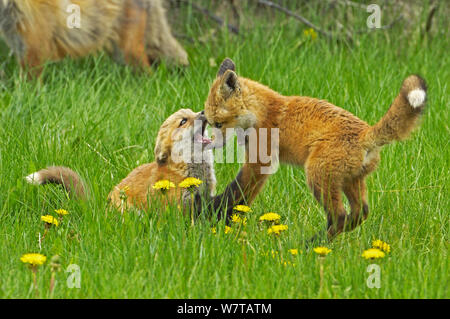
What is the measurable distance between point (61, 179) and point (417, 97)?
7.01ft

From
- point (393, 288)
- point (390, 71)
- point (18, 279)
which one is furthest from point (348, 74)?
point (18, 279)

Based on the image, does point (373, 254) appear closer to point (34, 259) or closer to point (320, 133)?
point (320, 133)

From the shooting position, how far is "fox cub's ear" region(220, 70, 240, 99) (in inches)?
143

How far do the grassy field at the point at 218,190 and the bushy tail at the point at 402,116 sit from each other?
0.57 metres

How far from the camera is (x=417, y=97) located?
3.24 metres

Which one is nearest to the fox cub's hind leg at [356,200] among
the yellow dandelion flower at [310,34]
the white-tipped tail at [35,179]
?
the white-tipped tail at [35,179]

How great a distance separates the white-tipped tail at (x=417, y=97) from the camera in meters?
3.24

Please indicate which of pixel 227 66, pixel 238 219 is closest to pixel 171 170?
pixel 238 219

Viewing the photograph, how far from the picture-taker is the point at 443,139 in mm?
5145

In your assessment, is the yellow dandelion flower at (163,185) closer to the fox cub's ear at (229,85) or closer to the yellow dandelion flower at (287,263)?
the fox cub's ear at (229,85)

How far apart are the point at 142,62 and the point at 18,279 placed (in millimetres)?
4705

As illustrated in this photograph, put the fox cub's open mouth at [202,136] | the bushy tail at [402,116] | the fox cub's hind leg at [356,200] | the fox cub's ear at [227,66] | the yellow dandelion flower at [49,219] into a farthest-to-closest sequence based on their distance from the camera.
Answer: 1. the fox cub's open mouth at [202,136]
2. the fox cub's ear at [227,66]
3. the yellow dandelion flower at [49,219]
4. the fox cub's hind leg at [356,200]
5. the bushy tail at [402,116]

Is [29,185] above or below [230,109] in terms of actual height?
below

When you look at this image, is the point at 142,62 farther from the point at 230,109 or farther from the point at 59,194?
the point at 230,109
